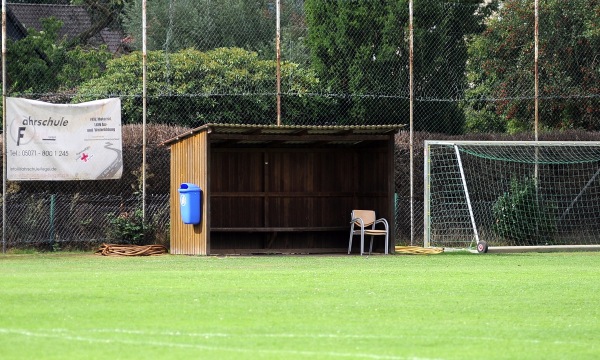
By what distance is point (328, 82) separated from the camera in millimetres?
25656

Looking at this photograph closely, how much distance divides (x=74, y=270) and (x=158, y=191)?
7.54m

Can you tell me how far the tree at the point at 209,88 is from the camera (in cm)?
2511

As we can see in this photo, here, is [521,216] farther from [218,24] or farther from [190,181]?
[218,24]

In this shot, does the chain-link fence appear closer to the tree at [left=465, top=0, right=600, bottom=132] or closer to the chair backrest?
the tree at [left=465, top=0, right=600, bottom=132]

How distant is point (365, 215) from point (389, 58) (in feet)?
13.5

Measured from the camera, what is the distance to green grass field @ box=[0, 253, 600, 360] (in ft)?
30.7

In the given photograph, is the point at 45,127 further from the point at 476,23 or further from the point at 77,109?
the point at 476,23

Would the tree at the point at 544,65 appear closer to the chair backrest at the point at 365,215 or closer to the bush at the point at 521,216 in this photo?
the bush at the point at 521,216

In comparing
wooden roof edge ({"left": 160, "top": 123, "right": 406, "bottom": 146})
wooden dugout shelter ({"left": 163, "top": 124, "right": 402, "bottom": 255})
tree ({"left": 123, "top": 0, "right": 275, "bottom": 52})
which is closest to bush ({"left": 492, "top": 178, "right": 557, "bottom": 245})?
wooden dugout shelter ({"left": 163, "top": 124, "right": 402, "bottom": 255})

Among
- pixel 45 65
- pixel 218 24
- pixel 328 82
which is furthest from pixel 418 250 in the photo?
pixel 45 65

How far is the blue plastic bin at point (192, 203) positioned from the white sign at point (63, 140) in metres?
2.27

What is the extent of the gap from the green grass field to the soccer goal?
6.44 m

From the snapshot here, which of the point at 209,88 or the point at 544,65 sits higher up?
the point at 544,65

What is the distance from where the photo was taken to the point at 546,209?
1017 inches
